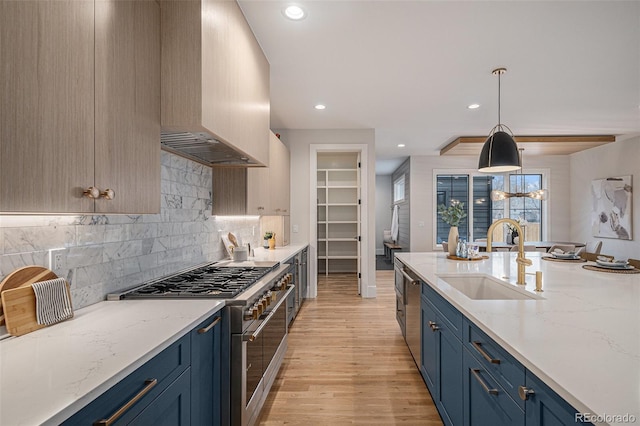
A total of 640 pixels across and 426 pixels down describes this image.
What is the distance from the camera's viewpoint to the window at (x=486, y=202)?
723cm

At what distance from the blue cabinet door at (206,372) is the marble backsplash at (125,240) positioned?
0.57 meters

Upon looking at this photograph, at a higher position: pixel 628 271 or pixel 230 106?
pixel 230 106

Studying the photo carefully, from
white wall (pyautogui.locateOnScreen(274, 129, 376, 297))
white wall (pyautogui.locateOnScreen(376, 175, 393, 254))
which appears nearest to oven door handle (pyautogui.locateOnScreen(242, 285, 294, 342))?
white wall (pyautogui.locateOnScreen(274, 129, 376, 297))

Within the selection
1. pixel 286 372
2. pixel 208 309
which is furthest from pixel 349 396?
pixel 208 309

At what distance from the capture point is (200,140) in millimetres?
1887

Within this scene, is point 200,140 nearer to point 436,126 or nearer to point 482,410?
point 482,410

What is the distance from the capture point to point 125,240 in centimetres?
175

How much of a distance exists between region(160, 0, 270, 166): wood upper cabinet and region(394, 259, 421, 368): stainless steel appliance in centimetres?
171

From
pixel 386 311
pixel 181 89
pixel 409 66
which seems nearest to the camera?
pixel 181 89


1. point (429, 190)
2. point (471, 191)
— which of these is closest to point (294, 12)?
point (429, 190)

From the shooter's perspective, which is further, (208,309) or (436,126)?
(436,126)

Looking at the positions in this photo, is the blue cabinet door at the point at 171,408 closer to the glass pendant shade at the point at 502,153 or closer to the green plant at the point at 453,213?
the glass pendant shade at the point at 502,153

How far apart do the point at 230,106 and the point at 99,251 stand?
3.46 ft

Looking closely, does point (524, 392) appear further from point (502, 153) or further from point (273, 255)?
point (273, 255)
